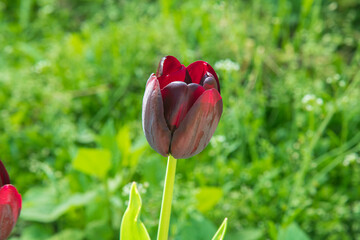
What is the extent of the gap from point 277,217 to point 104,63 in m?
1.15

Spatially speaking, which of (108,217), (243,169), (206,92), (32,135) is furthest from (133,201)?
(32,135)

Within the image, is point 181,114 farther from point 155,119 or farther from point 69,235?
point 69,235

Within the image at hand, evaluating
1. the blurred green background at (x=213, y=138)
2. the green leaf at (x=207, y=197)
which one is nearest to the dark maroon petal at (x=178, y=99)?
the blurred green background at (x=213, y=138)

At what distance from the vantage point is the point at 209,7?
182 centimetres

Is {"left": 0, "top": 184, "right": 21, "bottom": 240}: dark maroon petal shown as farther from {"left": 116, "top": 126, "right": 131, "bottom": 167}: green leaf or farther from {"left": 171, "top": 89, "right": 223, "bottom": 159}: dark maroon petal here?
{"left": 116, "top": 126, "right": 131, "bottom": 167}: green leaf

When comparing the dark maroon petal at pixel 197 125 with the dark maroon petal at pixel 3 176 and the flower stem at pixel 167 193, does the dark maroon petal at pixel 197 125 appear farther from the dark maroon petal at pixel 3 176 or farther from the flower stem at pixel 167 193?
the dark maroon petal at pixel 3 176

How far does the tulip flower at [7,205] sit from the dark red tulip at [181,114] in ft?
0.57

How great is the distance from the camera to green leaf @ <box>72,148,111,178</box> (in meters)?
1.25

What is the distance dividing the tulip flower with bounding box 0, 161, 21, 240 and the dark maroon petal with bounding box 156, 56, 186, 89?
223 mm

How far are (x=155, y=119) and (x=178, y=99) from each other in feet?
0.13

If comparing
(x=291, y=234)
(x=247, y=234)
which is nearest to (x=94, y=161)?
(x=247, y=234)

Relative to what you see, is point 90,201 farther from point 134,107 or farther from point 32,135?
point 134,107

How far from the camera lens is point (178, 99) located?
0.51 m

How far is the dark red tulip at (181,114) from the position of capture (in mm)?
513
